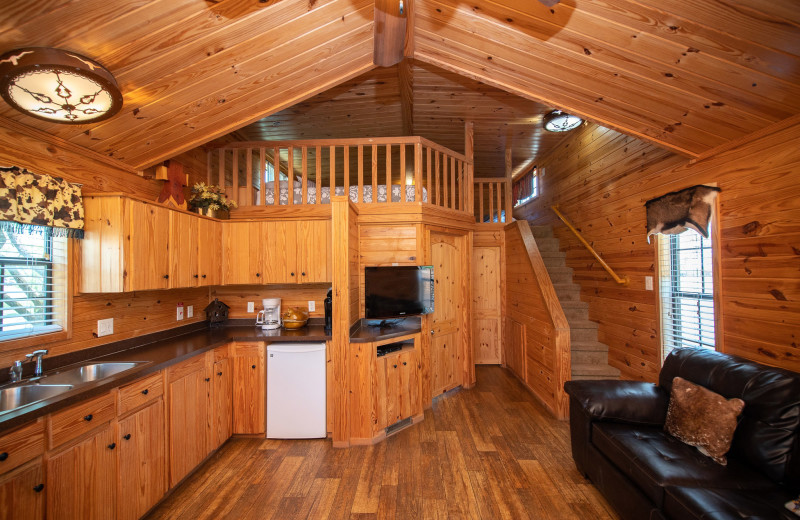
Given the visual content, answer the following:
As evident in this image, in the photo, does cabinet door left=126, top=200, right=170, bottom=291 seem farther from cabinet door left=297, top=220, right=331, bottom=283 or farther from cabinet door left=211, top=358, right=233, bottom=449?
cabinet door left=297, top=220, right=331, bottom=283

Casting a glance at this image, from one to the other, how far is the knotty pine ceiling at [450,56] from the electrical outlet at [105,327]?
1298 millimetres

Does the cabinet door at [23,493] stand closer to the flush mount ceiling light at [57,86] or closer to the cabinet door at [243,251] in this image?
the flush mount ceiling light at [57,86]

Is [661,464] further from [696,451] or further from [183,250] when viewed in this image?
[183,250]

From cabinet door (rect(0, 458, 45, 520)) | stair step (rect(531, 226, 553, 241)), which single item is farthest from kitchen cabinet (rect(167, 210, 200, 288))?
stair step (rect(531, 226, 553, 241))

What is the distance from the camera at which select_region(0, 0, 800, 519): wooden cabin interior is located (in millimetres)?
1673

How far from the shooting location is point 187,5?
64.2 inches

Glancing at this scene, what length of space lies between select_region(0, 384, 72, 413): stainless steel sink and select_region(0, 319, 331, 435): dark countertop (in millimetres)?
87

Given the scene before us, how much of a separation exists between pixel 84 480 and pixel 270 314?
188 centimetres

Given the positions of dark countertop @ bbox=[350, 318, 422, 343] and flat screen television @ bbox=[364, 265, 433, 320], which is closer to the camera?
dark countertop @ bbox=[350, 318, 422, 343]

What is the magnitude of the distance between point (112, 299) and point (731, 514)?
394 cm

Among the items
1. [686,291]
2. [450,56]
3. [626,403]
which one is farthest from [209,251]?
[686,291]

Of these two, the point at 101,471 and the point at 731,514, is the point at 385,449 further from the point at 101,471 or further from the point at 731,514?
the point at 731,514

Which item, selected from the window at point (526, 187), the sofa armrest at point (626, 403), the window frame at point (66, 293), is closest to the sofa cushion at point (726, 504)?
the sofa armrest at point (626, 403)

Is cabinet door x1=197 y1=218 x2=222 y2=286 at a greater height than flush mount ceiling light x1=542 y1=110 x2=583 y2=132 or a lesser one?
lesser
